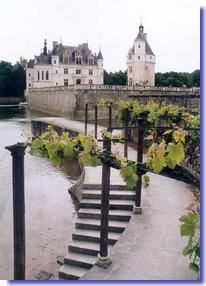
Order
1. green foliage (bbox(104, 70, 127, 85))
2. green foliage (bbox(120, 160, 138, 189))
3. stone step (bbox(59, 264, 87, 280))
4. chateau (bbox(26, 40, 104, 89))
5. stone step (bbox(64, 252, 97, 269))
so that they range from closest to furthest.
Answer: green foliage (bbox(120, 160, 138, 189)) → stone step (bbox(59, 264, 87, 280)) → stone step (bbox(64, 252, 97, 269)) → chateau (bbox(26, 40, 104, 89)) → green foliage (bbox(104, 70, 127, 85))

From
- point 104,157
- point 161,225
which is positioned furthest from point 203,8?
point 161,225

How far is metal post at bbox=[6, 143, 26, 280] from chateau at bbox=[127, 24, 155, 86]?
5645 centimetres

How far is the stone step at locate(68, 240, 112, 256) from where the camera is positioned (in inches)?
273

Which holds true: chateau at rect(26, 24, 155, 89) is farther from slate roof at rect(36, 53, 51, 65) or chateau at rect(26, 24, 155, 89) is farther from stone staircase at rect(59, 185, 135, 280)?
stone staircase at rect(59, 185, 135, 280)

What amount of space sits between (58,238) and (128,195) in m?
1.76

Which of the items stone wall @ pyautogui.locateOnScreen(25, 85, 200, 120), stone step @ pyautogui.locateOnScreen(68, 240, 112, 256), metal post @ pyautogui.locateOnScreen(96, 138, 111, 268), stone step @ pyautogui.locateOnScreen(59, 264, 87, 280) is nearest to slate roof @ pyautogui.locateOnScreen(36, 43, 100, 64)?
stone wall @ pyautogui.locateOnScreen(25, 85, 200, 120)

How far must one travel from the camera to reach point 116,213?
8.03 m

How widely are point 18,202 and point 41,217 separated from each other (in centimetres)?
Answer: 545

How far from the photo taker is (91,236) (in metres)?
7.32

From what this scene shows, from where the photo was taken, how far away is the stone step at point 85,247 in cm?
695

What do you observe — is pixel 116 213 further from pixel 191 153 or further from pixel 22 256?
pixel 22 256

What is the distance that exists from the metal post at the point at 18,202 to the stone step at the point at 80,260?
7.40 ft

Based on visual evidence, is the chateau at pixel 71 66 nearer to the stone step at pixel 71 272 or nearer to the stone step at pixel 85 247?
the stone step at pixel 85 247

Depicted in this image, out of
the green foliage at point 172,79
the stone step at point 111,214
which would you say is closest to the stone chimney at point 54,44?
the green foliage at point 172,79
